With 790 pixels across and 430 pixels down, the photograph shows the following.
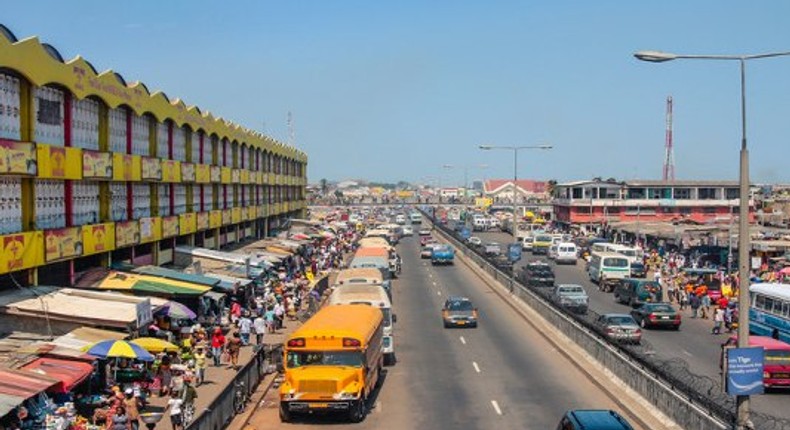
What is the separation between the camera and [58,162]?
30281 mm

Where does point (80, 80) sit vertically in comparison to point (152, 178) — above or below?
above

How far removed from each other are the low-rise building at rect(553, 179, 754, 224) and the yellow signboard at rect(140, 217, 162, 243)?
306 ft

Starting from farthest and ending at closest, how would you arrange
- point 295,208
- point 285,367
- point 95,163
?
point 295,208
point 95,163
point 285,367

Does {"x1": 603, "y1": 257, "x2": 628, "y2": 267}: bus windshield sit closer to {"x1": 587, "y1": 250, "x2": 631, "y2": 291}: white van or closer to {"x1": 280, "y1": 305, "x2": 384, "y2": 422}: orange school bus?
{"x1": 587, "y1": 250, "x2": 631, "y2": 291}: white van

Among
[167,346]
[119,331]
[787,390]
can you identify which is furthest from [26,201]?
[787,390]

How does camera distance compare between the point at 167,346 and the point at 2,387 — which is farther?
the point at 167,346

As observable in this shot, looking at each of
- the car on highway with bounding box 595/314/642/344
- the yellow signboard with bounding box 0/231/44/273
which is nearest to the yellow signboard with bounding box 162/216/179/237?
the yellow signboard with bounding box 0/231/44/273

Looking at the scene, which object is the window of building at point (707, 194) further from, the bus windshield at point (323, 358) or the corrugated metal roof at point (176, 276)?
the bus windshield at point (323, 358)

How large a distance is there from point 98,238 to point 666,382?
69.7ft

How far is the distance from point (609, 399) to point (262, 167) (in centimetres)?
5740

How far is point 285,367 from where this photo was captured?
931 inches

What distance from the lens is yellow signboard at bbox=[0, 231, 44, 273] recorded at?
25.8 metres

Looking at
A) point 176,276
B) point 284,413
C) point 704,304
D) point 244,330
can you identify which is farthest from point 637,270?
point 284,413

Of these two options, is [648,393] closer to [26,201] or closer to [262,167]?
[26,201]
